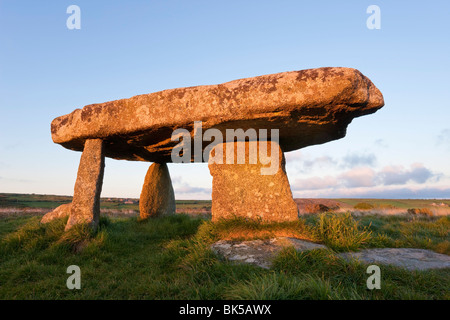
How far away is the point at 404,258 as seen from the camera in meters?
4.90

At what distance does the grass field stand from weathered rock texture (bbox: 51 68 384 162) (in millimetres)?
2178

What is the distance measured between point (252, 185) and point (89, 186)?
13.2 feet

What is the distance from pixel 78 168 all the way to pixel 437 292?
7508 mm

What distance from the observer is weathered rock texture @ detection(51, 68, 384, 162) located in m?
5.23

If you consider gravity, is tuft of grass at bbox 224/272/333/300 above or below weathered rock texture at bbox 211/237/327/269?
above

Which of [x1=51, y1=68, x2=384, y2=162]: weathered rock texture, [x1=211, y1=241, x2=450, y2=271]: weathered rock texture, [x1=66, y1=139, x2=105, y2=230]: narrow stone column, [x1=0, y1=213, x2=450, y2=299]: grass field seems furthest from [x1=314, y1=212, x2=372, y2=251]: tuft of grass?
[x1=66, y1=139, x2=105, y2=230]: narrow stone column

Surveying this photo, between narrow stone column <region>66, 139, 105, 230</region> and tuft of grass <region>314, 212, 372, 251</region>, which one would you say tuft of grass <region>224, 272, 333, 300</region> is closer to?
tuft of grass <region>314, 212, 372, 251</region>

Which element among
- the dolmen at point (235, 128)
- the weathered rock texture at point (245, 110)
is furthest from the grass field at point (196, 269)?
the weathered rock texture at point (245, 110)

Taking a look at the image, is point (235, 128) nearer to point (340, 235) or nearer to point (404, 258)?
point (340, 235)

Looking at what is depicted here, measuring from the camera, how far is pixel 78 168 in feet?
23.4

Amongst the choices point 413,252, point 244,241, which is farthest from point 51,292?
point 413,252
